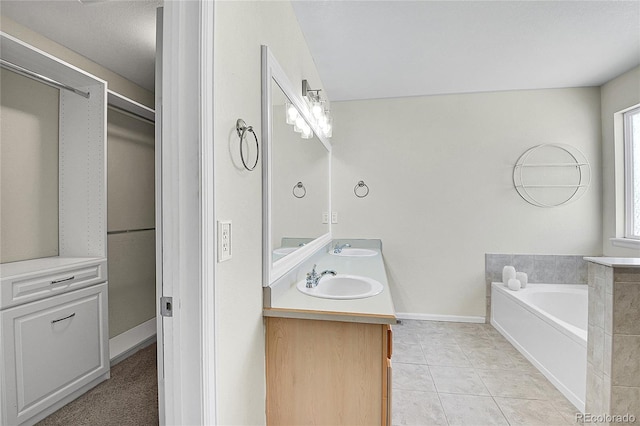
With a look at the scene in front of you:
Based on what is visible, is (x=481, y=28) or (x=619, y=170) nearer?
(x=481, y=28)

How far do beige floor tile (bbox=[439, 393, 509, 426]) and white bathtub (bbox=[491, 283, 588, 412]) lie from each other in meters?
0.53

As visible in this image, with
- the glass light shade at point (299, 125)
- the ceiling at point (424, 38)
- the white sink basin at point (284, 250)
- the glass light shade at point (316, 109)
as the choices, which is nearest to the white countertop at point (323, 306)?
the white sink basin at point (284, 250)

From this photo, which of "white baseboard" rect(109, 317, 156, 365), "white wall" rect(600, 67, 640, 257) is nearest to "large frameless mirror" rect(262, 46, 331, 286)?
"white baseboard" rect(109, 317, 156, 365)

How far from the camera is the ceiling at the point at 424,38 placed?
5.90 feet

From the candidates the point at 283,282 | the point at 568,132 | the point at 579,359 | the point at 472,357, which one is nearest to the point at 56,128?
the point at 283,282

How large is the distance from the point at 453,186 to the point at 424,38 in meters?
1.60

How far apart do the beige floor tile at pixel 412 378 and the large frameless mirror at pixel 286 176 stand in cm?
111

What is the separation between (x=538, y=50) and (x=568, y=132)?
1183 mm

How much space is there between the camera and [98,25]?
1.91 meters

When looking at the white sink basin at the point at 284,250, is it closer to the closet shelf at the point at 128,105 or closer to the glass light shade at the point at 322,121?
the glass light shade at the point at 322,121

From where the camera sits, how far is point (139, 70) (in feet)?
8.30

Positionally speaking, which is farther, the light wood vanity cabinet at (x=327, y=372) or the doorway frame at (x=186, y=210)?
the light wood vanity cabinet at (x=327, y=372)

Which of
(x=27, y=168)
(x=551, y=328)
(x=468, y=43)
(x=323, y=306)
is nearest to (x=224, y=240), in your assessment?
(x=323, y=306)

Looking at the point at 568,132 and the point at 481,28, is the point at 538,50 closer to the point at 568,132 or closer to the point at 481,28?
the point at 481,28
